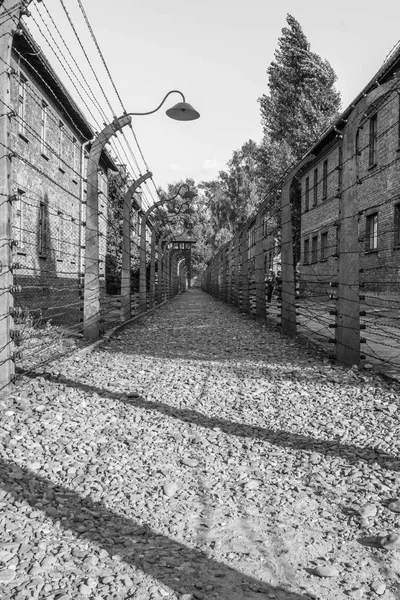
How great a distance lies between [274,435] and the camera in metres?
4.00

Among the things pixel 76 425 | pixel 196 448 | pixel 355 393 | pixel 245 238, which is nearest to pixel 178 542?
pixel 196 448

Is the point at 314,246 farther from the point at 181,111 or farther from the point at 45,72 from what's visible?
the point at 181,111

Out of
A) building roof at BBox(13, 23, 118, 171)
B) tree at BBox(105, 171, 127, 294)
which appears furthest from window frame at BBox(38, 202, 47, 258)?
tree at BBox(105, 171, 127, 294)

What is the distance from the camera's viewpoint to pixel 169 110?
34.7ft

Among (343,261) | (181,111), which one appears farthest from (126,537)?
(181,111)

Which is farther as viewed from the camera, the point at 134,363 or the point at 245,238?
the point at 245,238

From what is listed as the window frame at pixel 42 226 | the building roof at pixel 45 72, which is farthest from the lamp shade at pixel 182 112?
the window frame at pixel 42 226

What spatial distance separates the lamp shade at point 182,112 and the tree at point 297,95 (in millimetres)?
21460

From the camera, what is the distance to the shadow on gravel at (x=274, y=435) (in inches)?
139

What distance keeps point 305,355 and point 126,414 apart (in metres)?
3.52

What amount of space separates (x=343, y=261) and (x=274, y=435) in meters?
3.03

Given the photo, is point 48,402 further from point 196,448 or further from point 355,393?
point 355,393

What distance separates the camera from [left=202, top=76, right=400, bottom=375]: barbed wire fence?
20.9ft

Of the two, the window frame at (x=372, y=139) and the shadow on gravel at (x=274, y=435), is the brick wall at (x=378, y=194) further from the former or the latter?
the shadow on gravel at (x=274, y=435)
